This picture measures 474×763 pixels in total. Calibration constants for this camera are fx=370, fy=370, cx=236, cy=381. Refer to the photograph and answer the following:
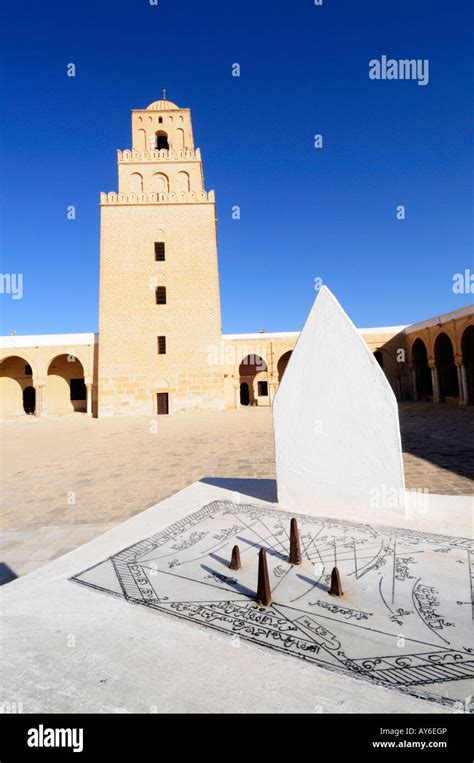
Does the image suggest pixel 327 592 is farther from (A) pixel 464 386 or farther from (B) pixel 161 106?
(B) pixel 161 106

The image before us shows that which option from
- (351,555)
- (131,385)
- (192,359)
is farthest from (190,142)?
(351,555)

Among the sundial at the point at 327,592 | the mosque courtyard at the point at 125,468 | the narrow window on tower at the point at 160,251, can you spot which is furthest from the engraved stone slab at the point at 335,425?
the narrow window on tower at the point at 160,251

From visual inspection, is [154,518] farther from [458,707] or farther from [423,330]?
[423,330]

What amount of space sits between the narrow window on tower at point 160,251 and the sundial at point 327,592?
18.2 metres

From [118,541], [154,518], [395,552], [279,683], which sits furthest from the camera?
[154,518]

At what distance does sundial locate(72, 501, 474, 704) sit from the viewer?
1665 millimetres

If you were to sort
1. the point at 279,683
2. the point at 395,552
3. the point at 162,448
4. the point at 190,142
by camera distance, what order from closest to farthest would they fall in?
the point at 279,683 → the point at 395,552 → the point at 162,448 → the point at 190,142

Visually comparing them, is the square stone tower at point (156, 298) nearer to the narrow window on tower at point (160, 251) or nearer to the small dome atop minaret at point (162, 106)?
the narrow window on tower at point (160, 251)

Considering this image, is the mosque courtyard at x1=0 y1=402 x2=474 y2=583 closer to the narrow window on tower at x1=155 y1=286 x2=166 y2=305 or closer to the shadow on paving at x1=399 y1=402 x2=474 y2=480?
the shadow on paving at x1=399 y1=402 x2=474 y2=480

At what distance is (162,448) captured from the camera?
32.1 ft

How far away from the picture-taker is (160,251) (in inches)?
771

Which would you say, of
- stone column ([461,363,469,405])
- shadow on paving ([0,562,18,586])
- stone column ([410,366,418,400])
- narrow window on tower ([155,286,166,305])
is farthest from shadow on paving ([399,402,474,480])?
narrow window on tower ([155,286,166,305])

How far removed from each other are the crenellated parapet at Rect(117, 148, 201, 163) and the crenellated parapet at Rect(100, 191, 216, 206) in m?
2.21
